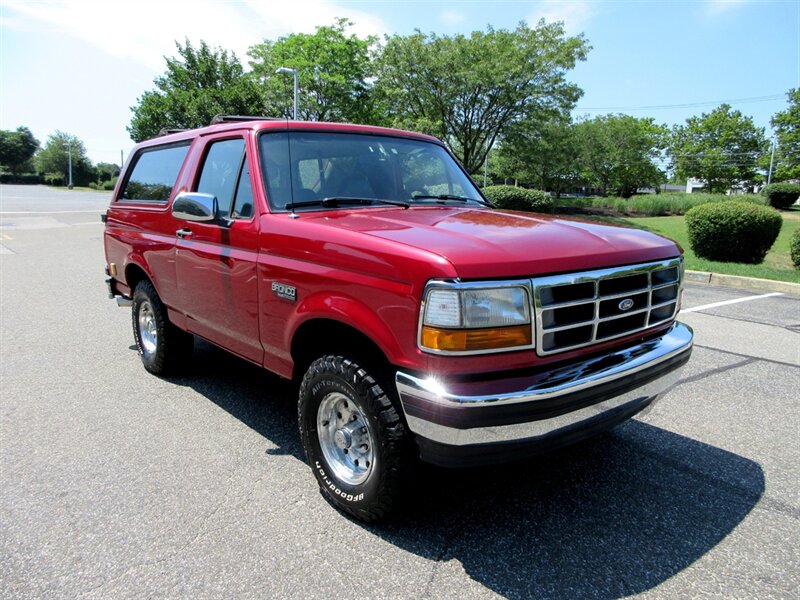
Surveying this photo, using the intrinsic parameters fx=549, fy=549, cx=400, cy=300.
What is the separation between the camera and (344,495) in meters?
2.71

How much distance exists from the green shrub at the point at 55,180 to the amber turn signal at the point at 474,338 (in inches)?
4650

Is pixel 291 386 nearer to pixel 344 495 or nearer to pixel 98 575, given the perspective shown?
pixel 344 495

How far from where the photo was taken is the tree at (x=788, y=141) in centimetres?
5131

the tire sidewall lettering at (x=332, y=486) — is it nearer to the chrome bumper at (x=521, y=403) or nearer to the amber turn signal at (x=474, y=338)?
the chrome bumper at (x=521, y=403)

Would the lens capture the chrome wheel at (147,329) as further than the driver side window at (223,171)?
Yes

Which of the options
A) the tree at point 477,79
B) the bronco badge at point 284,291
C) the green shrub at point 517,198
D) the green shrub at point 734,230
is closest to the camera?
the bronco badge at point 284,291

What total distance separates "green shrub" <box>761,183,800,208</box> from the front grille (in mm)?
37612

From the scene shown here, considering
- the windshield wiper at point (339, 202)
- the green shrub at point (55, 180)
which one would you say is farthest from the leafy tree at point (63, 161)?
the windshield wiper at point (339, 202)

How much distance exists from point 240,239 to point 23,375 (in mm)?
2949

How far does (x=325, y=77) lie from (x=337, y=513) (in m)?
31.8

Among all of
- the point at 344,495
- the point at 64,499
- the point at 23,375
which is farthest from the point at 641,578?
the point at 23,375

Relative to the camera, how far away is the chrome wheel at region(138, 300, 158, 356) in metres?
4.77

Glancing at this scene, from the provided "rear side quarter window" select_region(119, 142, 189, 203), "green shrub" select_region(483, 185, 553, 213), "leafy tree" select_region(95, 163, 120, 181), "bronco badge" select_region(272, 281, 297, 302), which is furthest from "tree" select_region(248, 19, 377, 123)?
"leafy tree" select_region(95, 163, 120, 181)

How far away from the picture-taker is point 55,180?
10031 cm
